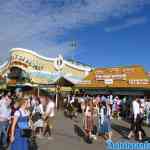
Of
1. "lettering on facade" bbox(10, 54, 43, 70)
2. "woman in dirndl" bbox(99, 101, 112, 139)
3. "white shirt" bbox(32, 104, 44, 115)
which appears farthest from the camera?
"lettering on facade" bbox(10, 54, 43, 70)

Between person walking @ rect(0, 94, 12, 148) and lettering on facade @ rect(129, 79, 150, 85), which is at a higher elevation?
lettering on facade @ rect(129, 79, 150, 85)

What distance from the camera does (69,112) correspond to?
2736 cm

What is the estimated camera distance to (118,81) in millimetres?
33344

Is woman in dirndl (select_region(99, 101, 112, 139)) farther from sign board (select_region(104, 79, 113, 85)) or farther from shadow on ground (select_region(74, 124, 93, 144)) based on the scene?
sign board (select_region(104, 79, 113, 85))

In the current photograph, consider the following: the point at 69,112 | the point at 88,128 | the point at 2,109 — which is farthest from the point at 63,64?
the point at 2,109

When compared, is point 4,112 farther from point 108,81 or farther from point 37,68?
point 37,68

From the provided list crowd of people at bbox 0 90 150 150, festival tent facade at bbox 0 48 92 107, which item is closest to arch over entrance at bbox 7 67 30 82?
festival tent facade at bbox 0 48 92 107

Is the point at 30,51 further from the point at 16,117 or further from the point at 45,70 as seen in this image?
the point at 16,117

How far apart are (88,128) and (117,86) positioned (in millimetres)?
18434

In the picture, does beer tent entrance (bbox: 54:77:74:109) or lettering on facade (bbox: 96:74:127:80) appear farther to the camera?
beer tent entrance (bbox: 54:77:74:109)

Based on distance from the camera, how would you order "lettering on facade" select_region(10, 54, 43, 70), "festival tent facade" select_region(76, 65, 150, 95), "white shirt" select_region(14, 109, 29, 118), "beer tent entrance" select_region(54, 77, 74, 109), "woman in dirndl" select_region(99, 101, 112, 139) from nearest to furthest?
"white shirt" select_region(14, 109, 29, 118), "woman in dirndl" select_region(99, 101, 112, 139), "festival tent facade" select_region(76, 65, 150, 95), "beer tent entrance" select_region(54, 77, 74, 109), "lettering on facade" select_region(10, 54, 43, 70)

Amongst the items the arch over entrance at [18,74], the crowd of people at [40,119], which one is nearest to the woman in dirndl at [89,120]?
the crowd of people at [40,119]

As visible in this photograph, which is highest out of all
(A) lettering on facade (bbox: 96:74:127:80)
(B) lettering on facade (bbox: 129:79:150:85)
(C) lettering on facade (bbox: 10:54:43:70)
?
(C) lettering on facade (bbox: 10:54:43:70)

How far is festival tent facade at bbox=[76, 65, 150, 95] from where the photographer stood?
102 ft
